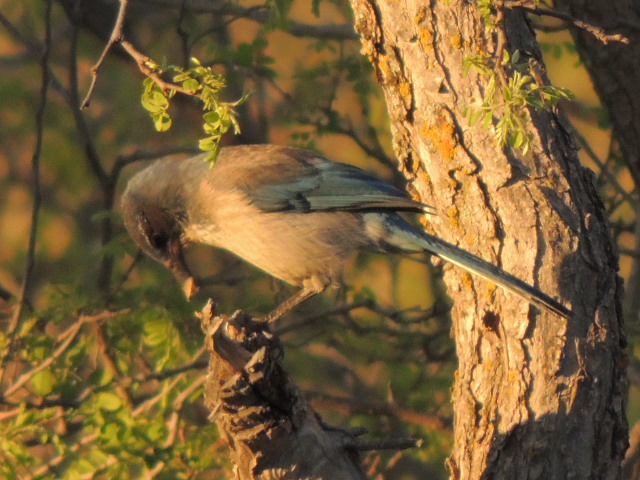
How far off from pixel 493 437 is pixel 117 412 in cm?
256

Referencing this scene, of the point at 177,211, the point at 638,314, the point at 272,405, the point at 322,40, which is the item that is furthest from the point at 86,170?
the point at 272,405

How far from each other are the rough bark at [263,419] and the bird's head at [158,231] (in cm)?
222

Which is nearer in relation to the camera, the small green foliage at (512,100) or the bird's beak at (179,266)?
the small green foliage at (512,100)

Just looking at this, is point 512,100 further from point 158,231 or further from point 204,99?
point 158,231

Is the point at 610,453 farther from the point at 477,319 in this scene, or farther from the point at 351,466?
the point at 351,466

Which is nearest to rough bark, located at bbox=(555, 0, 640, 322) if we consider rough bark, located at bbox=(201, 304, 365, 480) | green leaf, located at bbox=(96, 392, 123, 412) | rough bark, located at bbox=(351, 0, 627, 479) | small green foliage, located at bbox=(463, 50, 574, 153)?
rough bark, located at bbox=(351, 0, 627, 479)

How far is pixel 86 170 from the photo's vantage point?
32.2 feet

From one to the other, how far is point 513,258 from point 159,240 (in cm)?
258

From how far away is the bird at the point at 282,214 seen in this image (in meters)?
6.43

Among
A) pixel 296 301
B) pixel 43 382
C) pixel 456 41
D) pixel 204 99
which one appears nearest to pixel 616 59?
pixel 456 41

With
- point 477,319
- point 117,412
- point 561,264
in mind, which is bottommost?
point 117,412

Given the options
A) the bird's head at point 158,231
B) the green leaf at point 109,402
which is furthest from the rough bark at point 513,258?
the green leaf at point 109,402

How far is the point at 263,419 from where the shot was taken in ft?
14.8

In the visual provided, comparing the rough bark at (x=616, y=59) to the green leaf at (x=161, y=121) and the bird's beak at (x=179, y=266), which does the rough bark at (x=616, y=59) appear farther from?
the green leaf at (x=161, y=121)
